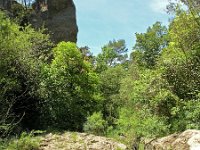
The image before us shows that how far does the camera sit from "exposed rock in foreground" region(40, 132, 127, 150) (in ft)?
58.6

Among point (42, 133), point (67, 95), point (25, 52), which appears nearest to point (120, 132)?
point (67, 95)

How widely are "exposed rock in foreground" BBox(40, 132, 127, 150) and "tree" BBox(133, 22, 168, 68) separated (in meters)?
25.0

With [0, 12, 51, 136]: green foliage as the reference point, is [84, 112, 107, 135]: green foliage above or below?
below

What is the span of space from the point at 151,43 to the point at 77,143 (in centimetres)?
2809

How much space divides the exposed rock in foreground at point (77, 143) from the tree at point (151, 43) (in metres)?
25.0

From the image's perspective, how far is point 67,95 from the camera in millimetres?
25172

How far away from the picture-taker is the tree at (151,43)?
44.4 meters

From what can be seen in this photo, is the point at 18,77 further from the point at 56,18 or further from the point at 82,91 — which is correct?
the point at 56,18

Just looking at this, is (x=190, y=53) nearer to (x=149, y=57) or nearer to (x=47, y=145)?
(x=47, y=145)

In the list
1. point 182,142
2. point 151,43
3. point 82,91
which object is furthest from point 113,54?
point 182,142

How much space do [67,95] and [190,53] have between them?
24.9ft

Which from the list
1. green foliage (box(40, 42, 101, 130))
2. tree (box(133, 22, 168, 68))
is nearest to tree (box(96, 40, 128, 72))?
tree (box(133, 22, 168, 68))

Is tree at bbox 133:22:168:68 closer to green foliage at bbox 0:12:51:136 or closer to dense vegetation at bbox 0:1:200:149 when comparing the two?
dense vegetation at bbox 0:1:200:149

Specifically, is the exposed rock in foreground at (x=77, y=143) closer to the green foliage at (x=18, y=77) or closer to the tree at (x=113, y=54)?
the green foliage at (x=18, y=77)
